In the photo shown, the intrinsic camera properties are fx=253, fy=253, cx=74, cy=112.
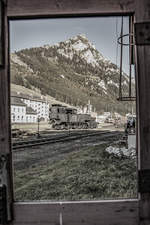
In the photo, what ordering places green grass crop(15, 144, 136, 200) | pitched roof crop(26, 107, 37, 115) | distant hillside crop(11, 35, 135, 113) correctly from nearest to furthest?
green grass crop(15, 144, 136, 200) < pitched roof crop(26, 107, 37, 115) < distant hillside crop(11, 35, 135, 113)

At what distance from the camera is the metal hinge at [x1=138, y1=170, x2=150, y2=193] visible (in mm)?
1755

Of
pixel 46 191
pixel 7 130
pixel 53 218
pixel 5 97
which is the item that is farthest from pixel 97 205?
pixel 46 191

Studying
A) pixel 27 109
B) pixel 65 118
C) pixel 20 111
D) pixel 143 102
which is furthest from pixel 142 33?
pixel 27 109

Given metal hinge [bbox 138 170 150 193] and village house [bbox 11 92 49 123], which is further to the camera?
village house [bbox 11 92 49 123]

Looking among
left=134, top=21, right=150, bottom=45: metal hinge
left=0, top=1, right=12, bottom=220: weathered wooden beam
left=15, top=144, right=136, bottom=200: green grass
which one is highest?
left=134, top=21, right=150, bottom=45: metal hinge

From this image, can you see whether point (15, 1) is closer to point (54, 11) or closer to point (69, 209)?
point (54, 11)

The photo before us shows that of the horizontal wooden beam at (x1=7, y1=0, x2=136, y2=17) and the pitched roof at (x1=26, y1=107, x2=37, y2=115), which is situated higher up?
the horizontal wooden beam at (x1=7, y1=0, x2=136, y2=17)

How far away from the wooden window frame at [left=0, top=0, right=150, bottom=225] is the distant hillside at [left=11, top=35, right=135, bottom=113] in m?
49.5

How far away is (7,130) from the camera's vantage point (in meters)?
1.76

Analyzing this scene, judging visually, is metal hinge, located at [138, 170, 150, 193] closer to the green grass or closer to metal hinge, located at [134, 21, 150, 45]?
metal hinge, located at [134, 21, 150, 45]

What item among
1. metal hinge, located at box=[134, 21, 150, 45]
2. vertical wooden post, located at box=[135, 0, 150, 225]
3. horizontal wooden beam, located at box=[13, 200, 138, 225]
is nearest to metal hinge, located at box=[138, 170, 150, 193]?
vertical wooden post, located at box=[135, 0, 150, 225]

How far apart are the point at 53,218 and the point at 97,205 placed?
0.33m

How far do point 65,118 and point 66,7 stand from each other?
28493 mm

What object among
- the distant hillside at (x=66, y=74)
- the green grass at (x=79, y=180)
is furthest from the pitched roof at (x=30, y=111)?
the green grass at (x=79, y=180)
